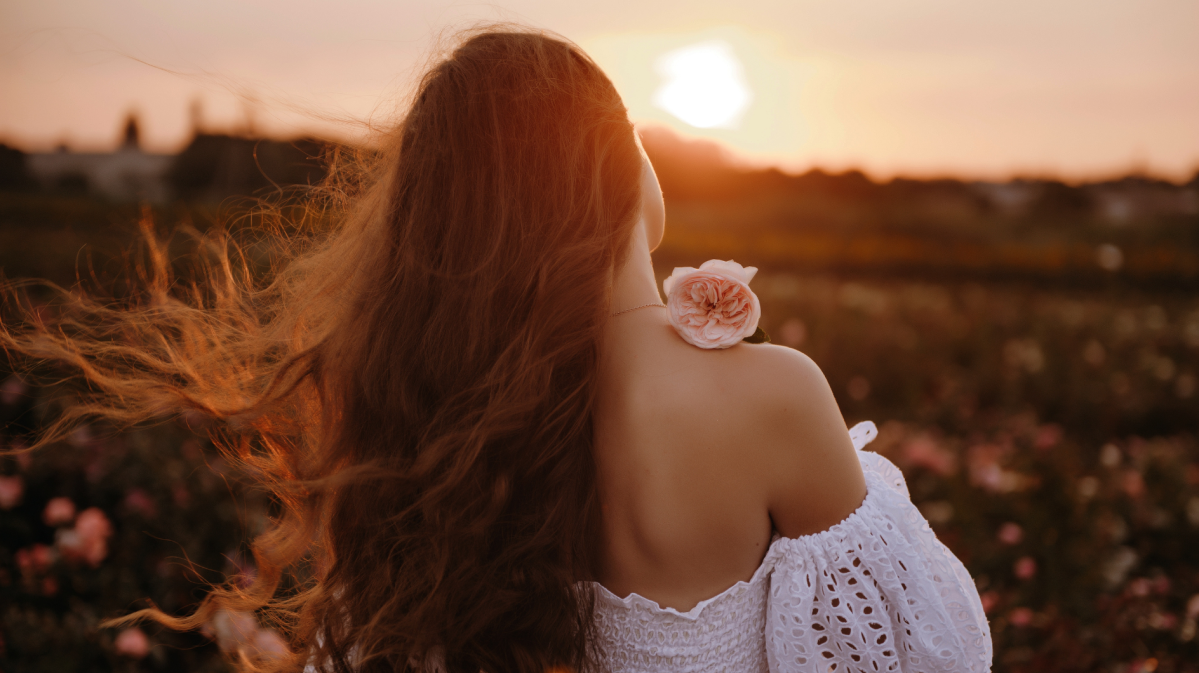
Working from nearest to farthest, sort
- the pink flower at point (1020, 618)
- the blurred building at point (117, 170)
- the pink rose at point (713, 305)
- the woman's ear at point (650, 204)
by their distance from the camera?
the pink rose at point (713, 305)
the woman's ear at point (650, 204)
the pink flower at point (1020, 618)
the blurred building at point (117, 170)

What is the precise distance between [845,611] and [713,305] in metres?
0.66

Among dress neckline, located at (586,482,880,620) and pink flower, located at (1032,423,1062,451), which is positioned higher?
dress neckline, located at (586,482,880,620)

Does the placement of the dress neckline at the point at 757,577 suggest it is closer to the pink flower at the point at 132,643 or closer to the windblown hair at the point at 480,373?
the windblown hair at the point at 480,373

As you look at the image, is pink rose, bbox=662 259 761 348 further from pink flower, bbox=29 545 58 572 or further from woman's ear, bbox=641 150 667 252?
pink flower, bbox=29 545 58 572

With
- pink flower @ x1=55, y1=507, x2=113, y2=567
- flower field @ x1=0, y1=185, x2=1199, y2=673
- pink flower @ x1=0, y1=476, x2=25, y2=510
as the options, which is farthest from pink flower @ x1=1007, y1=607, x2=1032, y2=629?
pink flower @ x1=0, y1=476, x2=25, y2=510

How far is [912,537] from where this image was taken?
1.36m

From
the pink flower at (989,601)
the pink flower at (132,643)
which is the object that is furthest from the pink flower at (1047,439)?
the pink flower at (132,643)

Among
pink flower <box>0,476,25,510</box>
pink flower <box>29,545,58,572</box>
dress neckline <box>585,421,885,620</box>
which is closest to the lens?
dress neckline <box>585,421,885,620</box>

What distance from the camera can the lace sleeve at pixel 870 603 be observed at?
4.35 feet

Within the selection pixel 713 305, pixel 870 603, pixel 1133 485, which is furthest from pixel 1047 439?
pixel 713 305

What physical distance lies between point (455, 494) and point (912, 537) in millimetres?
911

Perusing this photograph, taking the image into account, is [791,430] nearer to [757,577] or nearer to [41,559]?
[757,577]

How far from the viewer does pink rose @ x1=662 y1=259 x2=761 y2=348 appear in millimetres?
1184

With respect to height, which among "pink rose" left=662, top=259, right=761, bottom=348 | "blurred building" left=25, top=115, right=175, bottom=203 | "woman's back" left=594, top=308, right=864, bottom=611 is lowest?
"blurred building" left=25, top=115, right=175, bottom=203
